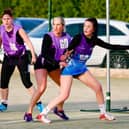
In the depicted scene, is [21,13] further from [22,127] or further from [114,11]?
[22,127]

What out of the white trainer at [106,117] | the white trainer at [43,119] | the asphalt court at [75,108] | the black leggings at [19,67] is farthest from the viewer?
the black leggings at [19,67]

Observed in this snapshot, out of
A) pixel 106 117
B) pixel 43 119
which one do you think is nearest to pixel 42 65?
pixel 43 119

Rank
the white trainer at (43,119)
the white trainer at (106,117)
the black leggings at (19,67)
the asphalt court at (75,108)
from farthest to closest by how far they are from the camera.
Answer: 1. the black leggings at (19,67)
2. the white trainer at (106,117)
3. the white trainer at (43,119)
4. the asphalt court at (75,108)

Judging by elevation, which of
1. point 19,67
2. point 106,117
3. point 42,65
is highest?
point 42,65

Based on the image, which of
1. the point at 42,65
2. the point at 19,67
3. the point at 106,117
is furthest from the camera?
the point at 19,67

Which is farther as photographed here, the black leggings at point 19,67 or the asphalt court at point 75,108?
the black leggings at point 19,67

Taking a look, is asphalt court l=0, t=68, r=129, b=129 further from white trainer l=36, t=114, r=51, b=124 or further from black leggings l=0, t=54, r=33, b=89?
black leggings l=0, t=54, r=33, b=89

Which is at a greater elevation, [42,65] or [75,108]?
[42,65]

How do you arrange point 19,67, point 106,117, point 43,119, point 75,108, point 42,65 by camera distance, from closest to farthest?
1. point 43,119
2. point 42,65
3. point 106,117
4. point 19,67
5. point 75,108

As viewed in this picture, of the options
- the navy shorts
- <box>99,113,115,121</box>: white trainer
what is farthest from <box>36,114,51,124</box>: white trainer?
<box>99,113,115,121</box>: white trainer

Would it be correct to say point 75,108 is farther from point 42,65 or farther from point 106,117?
point 42,65

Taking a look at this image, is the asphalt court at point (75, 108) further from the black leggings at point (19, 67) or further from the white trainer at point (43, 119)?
the black leggings at point (19, 67)

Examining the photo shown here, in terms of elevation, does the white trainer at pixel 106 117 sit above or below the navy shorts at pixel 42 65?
below

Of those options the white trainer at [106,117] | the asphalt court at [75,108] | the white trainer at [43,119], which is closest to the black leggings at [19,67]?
the asphalt court at [75,108]
